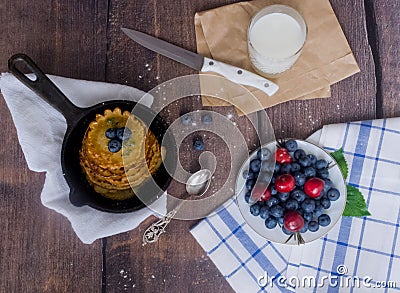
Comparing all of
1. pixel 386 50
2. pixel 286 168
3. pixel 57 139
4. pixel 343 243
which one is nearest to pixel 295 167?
pixel 286 168

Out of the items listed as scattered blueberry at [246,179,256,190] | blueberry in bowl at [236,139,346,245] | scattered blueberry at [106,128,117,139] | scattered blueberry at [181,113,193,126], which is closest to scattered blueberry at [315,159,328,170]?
blueberry in bowl at [236,139,346,245]

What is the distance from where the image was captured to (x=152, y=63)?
0.97m

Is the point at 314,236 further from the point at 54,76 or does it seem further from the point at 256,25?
the point at 54,76

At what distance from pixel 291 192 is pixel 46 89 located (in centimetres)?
41

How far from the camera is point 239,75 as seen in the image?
0.94m

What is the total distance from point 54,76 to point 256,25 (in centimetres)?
34

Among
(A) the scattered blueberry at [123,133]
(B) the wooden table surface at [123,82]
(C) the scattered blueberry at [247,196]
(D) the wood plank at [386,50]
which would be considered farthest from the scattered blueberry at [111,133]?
(D) the wood plank at [386,50]

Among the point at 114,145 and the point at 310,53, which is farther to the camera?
the point at 310,53

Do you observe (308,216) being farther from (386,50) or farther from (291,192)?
(386,50)

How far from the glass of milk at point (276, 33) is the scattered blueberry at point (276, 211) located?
8.7 inches

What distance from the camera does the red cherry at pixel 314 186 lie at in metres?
0.90

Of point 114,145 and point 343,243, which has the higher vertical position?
point 114,145

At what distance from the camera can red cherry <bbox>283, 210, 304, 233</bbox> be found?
0.89 metres

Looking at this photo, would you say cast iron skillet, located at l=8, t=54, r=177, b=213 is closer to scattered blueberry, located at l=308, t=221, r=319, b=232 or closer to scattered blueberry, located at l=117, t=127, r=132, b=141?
scattered blueberry, located at l=117, t=127, r=132, b=141
